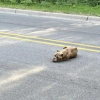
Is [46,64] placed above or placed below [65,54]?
below

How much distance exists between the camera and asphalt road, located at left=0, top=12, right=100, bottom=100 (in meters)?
4.70

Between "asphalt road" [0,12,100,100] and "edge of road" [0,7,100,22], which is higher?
"edge of road" [0,7,100,22]

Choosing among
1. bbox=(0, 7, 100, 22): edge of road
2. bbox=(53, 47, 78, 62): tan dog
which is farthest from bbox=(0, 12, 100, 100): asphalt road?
bbox=(0, 7, 100, 22): edge of road

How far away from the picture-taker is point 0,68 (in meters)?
5.80

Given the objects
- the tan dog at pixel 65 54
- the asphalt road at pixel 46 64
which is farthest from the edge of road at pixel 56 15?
the tan dog at pixel 65 54

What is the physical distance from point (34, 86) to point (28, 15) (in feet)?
27.4

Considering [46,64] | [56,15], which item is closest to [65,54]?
[46,64]

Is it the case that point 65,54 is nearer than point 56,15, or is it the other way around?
point 65,54

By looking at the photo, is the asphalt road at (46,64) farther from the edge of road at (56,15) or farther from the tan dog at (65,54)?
the edge of road at (56,15)

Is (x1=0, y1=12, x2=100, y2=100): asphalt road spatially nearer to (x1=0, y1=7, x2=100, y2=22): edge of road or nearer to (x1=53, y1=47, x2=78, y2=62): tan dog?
(x1=53, y1=47, x2=78, y2=62): tan dog

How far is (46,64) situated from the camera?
6.05 metres

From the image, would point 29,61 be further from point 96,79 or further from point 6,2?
point 6,2

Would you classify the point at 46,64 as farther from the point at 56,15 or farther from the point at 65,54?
the point at 56,15

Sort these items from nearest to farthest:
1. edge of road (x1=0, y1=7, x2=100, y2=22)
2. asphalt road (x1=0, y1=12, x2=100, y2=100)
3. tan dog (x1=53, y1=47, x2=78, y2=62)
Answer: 1. asphalt road (x1=0, y1=12, x2=100, y2=100)
2. tan dog (x1=53, y1=47, x2=78, y2=62)
3. edge of road (x1=0, y1=7, x2=100, y2=22)
